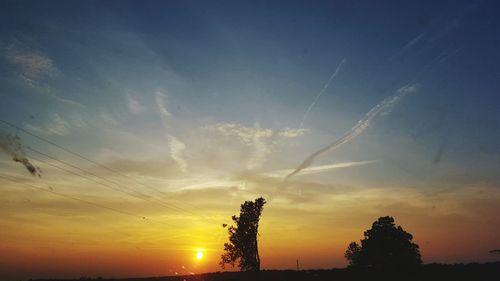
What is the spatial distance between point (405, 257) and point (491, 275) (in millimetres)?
37810

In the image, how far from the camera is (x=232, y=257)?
74188 millimetres

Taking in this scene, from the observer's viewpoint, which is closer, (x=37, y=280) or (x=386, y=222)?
(x=37, y=280)

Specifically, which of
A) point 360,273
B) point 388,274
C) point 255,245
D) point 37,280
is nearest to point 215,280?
point 360,273

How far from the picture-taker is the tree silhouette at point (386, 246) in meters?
66.0

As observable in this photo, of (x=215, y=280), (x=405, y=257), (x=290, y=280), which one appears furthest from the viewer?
(x=405, y=257)

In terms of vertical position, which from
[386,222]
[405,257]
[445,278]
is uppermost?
[386,222]

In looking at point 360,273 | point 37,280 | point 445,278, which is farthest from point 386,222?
point 37,280

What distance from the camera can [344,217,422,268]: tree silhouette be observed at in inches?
2598

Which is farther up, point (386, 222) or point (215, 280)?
point (386, 222)

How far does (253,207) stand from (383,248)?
88.0 feet

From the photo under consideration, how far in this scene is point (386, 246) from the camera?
68312 mm

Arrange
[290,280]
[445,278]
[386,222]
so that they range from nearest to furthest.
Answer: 1. [445,278]
2. [290,280]
3. [386,222]

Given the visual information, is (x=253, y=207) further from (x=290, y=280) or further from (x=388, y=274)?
(x=388, y=274)

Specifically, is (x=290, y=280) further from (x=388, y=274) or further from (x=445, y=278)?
(x=445, y=278)
